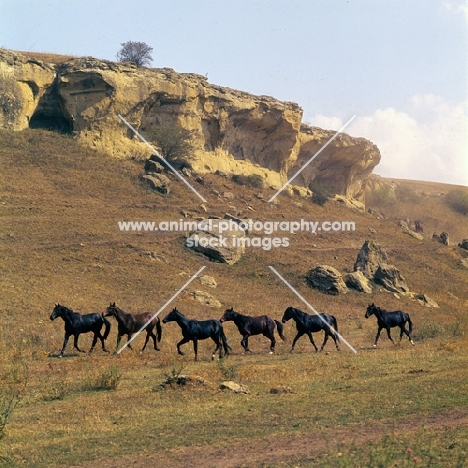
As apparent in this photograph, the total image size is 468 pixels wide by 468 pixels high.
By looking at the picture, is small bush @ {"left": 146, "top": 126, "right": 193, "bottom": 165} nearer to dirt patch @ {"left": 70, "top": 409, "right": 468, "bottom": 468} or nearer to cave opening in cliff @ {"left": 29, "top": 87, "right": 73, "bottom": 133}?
cave opening in cliff @ {"left": 29, "top": 87, "right": 73, "bottom": 133}

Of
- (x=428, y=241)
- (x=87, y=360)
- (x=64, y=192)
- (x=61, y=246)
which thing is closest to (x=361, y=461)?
(x=87, y=360)

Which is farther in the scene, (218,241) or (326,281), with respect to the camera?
(218,241)

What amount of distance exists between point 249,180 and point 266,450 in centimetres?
5109

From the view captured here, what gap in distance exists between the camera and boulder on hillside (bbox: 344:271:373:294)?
40.2 m

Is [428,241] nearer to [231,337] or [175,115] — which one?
[175,115]

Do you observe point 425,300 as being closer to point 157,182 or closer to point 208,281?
point 208,281

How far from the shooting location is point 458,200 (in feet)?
320

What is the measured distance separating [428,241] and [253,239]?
24580 millimetres

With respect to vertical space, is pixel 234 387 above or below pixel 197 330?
above

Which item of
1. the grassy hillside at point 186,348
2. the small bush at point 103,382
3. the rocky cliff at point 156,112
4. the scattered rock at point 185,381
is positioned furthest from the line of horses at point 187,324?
the rocky cliff at point 156,112

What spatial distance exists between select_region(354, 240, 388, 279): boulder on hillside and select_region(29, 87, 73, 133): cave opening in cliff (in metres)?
25.8

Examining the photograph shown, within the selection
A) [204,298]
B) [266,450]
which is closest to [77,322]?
[204,298]

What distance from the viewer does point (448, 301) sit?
42.3 metres

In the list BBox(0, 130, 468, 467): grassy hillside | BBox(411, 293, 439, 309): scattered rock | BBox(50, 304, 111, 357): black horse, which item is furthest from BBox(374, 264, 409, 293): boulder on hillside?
BBox(50, 304, 111, 357): black horse
